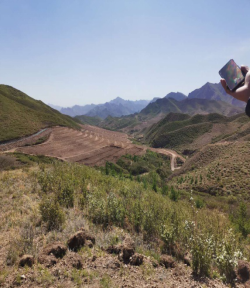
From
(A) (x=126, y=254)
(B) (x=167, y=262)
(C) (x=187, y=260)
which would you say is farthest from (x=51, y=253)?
(C) (x=187, y=260)

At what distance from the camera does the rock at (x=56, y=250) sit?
4.82 meters

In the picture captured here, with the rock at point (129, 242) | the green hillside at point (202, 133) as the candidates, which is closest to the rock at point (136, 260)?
the rock at point (129, 242)

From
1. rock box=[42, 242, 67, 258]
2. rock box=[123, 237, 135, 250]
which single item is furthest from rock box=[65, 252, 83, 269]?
rock box=[123, 237, 135, 250]

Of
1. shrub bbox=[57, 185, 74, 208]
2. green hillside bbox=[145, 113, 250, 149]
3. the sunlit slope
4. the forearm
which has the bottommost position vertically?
the sunlit slope

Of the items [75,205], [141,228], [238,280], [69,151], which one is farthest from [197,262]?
[69,151]

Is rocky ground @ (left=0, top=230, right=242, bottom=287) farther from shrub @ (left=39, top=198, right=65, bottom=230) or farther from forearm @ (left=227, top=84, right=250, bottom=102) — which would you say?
forearm @ (left=227, top=84, right=250, bottom=102)

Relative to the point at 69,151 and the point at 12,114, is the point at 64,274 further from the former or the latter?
the point at 12,114

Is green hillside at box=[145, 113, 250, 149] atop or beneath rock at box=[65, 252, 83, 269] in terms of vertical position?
atop

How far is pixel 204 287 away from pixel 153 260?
1434 millimetres

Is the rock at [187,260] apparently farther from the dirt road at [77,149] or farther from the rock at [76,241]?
the dirt road at [77,149]

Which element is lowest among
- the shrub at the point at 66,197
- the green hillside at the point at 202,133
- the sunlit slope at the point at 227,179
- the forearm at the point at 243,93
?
the sunlit slope at the point at 227,179

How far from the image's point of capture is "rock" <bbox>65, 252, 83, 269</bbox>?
14.9ft

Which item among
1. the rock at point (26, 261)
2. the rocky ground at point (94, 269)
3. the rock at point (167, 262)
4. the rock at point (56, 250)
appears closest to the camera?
the rocky ground at point (94, 269)

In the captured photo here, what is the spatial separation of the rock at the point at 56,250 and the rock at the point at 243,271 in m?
4.99
